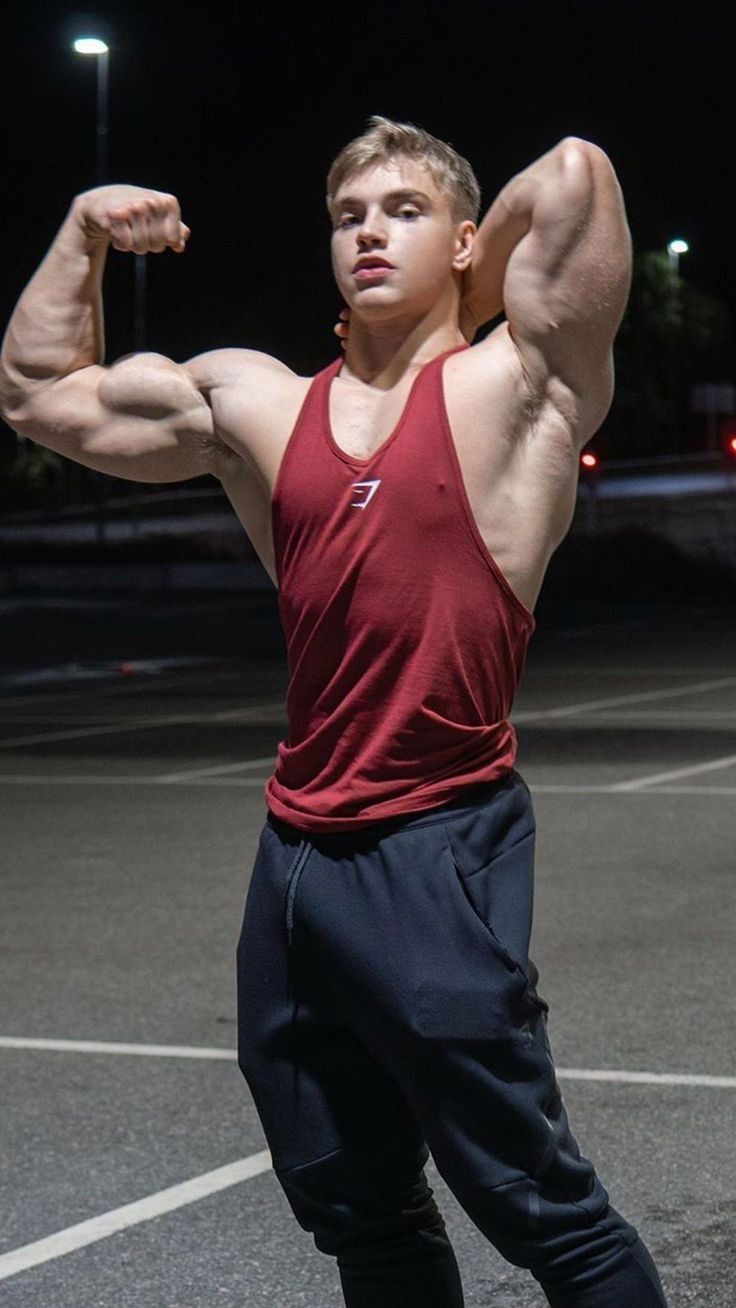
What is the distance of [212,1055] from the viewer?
674cm

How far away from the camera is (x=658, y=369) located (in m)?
75.9

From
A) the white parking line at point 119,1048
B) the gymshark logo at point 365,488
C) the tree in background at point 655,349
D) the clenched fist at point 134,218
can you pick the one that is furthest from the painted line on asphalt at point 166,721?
the tree in background at point 655,349

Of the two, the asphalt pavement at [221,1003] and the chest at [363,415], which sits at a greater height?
the chest at [363,415]

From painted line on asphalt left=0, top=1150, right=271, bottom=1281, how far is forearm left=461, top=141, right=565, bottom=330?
7.74 ft

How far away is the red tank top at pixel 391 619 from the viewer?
3301 mm

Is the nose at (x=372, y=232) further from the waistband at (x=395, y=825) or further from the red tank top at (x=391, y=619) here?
the waistband at (x=395, y=825)

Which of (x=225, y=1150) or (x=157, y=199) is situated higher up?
(x=157, y=199)

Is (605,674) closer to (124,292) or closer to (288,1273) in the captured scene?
(288,1273)

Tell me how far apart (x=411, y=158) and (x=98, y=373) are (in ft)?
2.03

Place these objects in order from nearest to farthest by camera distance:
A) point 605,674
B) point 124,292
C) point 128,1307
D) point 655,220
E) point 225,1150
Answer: point 128,1307 → point 225,1150 → point 605,674 → point 124,292 → point 655,220

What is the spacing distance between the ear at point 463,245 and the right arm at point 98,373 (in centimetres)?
43

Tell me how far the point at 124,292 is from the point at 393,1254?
2814 inches

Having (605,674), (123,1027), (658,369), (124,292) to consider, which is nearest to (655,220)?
(658,369)

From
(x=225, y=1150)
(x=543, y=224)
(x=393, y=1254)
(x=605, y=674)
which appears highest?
(x=543, y=224)
